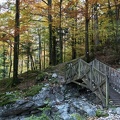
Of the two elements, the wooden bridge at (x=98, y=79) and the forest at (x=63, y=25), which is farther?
the forest at (x=63, y=25)

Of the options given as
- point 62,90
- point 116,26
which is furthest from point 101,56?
point 62,90

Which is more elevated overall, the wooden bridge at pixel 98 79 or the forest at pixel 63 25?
the forest at pixel 63 25

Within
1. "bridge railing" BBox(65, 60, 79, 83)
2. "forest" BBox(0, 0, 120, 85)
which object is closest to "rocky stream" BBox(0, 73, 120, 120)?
"bridge railing" BBox(65, 60, 79, 83)

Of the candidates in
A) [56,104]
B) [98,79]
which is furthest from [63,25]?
[98,79]

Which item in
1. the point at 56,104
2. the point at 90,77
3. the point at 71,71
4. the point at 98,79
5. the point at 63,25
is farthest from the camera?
the point at 63,25

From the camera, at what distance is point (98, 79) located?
37.3 feet

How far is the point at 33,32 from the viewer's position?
26812 millimetres

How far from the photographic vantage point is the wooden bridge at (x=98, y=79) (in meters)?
10.5

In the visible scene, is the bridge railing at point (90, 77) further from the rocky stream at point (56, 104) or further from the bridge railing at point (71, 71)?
the rocky stream at point (56, 104)

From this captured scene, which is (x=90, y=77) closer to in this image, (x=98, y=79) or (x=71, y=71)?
(x=98, y=79)

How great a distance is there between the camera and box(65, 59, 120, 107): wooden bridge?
10.5 meters

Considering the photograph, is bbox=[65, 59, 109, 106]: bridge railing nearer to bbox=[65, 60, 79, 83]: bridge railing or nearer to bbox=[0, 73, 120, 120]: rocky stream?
bbox=[65, 60, 79, 83]: bridge railing

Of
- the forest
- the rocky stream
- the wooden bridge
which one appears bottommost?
the rocky stream

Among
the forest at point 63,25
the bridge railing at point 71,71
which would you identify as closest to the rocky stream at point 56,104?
the bridge railing at point 71,71
